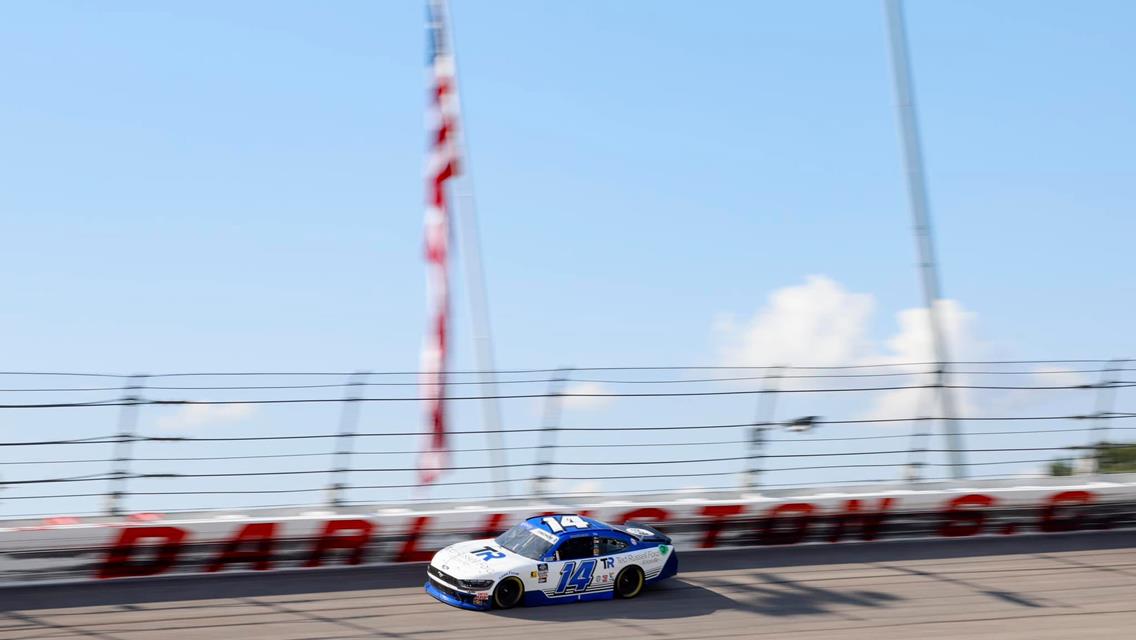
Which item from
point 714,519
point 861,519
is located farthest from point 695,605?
point 861,519

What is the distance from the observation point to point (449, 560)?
1225 cm

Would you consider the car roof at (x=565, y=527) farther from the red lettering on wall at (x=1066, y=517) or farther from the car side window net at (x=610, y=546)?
the red lettering on wall at (x=1066, y=517)

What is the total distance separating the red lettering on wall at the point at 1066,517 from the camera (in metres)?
15.8

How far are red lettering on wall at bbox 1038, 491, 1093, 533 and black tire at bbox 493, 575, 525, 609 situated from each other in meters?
7.41

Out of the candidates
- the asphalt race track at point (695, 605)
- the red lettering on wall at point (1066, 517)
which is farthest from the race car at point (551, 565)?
the red lettering on wall at point (1066, 517)

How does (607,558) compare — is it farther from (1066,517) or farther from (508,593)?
(1066,517)

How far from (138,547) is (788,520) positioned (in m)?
7.25

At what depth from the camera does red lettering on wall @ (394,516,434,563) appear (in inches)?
543

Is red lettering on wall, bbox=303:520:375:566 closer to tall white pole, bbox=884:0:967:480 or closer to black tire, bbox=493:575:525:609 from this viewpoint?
black tire, bbox=493:575:525:609

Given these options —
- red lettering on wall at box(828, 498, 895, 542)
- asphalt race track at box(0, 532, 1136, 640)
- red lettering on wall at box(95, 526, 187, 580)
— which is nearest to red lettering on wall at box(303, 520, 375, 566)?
asphalt race track at box(0, 532, 1136, 640)

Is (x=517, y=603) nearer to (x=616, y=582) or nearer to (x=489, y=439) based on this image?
(x=616, y=582)

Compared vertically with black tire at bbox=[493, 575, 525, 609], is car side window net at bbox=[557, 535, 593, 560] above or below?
above

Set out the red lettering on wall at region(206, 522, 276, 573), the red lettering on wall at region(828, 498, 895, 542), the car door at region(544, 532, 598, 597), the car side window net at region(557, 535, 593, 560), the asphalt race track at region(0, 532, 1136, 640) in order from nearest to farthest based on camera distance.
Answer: the asphalt race track at region(0, 532, 1136, 640) < the car door at region(544, 532, 598, 597) < the car side window net at region(557, 535, 593, 560) < the red lettering on wall at region(206, 522, 276, 573) < the red lettering on wall at region(828, 498, 895, 542)

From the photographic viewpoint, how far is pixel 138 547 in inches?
506
